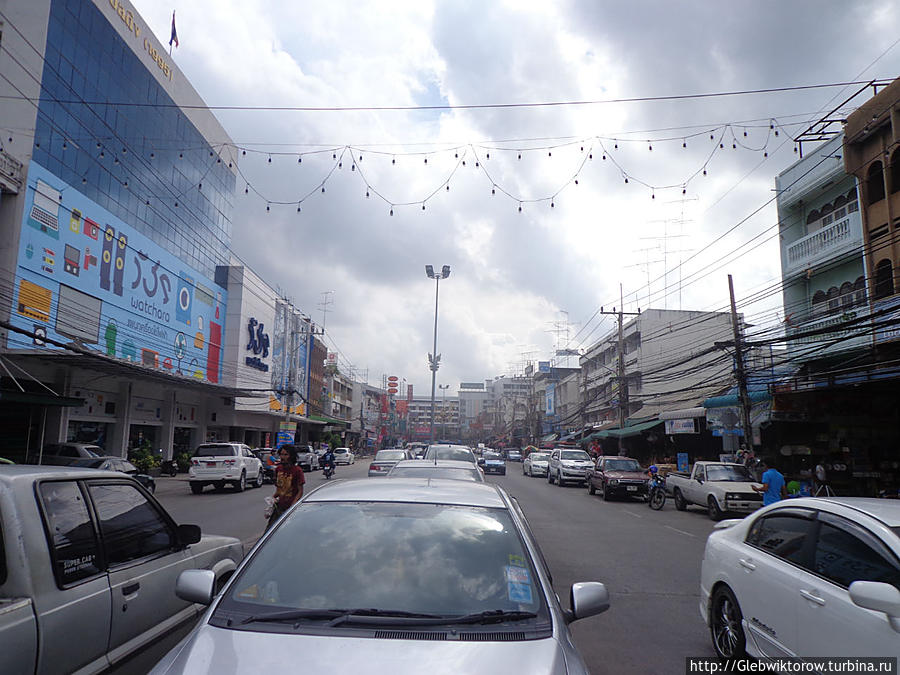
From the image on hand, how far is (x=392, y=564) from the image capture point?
10.3ft

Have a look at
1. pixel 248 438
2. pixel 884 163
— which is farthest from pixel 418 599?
pixel 248 438

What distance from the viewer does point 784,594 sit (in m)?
4.20

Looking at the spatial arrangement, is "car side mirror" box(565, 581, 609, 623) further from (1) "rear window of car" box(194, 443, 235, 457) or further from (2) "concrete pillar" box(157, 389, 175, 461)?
(2) "concrete pillar" box(157, 389, 175, 461)

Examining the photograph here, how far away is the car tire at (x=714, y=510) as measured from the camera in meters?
16.5

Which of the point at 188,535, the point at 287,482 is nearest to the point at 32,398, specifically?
the point at 287,482

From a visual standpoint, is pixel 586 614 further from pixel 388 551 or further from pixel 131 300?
pixel 131 300

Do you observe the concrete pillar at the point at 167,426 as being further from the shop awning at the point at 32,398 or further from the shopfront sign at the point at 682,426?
the shopfront sign at the point at 682,426

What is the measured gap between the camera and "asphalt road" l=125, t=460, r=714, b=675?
5.45m

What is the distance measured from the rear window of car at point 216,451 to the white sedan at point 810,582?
793 inches

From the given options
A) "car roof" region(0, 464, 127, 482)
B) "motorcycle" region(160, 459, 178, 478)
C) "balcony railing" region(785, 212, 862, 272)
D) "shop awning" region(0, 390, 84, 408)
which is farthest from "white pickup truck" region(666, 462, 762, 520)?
"motorcycle" region(160, 459, 178, 478)

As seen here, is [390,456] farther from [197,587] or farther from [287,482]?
[197,587]

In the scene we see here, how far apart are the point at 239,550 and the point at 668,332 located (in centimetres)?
4696

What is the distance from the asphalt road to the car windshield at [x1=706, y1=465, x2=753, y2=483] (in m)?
1.29

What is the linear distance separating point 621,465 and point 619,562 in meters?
14.3
